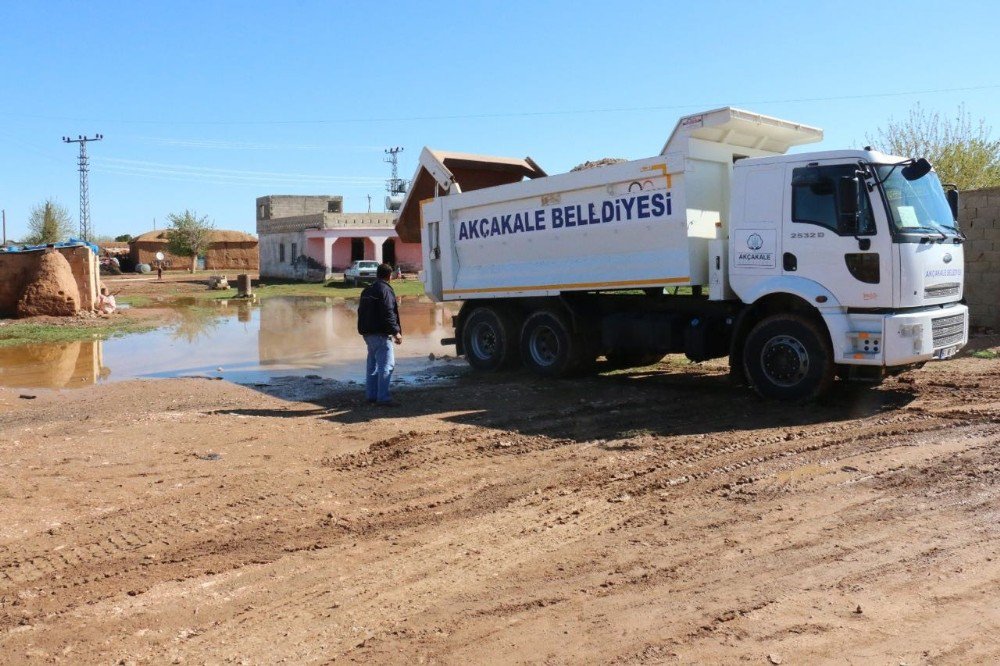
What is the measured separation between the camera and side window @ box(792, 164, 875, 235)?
8266mm

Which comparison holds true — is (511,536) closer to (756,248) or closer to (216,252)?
(756,248)

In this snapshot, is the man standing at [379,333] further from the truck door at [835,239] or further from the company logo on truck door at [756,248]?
the truck door at [835,239]

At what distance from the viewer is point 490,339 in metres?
12.6

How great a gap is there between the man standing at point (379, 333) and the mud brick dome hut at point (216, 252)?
55453mm

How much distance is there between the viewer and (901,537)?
4.92 meters

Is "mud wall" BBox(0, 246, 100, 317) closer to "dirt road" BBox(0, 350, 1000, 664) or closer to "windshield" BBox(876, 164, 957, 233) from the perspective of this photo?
"dirt road" BBox(0, 350, 1000, 664)

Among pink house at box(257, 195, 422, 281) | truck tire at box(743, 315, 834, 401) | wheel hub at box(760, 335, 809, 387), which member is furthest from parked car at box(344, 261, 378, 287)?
wheel hub at box(760, 335, 809, 387)

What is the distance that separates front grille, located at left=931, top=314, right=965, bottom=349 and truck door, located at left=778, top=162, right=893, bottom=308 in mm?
770

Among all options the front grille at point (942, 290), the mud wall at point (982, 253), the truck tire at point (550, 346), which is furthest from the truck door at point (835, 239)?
the mud wall at point (982, 253)

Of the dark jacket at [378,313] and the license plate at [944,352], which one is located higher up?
the dark jacket at [378,313]

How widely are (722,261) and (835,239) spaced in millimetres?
1380

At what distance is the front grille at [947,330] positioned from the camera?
8.53 metres

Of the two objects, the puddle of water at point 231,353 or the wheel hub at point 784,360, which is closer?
the wheel hub at point 784,360

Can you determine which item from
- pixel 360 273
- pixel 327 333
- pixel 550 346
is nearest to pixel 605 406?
pixel 550 346
